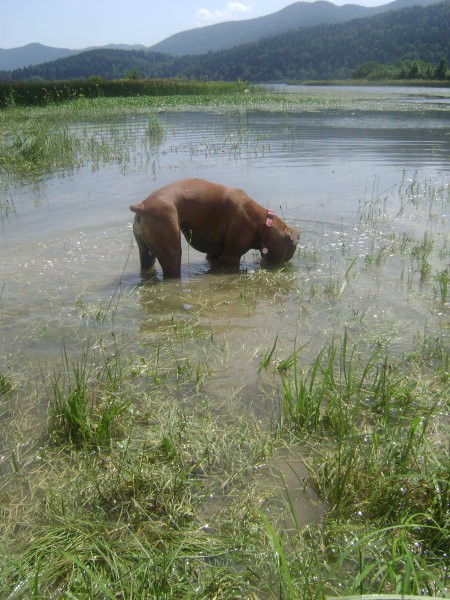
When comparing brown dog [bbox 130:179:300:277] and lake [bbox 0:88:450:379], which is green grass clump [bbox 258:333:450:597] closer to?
lake [bbox 0:88:450:379]

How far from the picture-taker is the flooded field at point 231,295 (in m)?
3.43

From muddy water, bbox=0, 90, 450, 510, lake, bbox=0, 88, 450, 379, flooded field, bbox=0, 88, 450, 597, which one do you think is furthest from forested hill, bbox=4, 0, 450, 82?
flooded field, bbox=0, 88, 450, 597

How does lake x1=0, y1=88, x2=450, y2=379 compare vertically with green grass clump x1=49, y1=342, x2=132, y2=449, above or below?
below

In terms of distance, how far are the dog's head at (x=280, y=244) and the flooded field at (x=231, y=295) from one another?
174 mm

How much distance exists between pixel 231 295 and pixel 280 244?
1151mm

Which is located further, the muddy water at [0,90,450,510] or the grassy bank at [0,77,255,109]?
the grassy bank at [0,77,255,109]

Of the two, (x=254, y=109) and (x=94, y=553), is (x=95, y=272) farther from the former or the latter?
(x=254, y=109)

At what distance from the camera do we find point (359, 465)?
2762 millimetres

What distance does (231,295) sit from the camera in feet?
18.8

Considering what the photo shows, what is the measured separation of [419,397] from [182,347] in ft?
5.95

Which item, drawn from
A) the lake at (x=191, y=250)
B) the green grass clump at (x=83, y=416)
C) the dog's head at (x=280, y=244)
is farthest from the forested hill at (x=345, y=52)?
the green grass clump at (x=83, y=416)

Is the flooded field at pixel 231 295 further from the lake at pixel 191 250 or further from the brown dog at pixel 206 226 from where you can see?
the brown dog at pixel 206 226

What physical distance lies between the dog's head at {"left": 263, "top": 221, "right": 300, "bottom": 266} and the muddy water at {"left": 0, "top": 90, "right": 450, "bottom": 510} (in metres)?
0.22

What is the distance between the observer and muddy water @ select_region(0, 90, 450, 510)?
14.5ft
